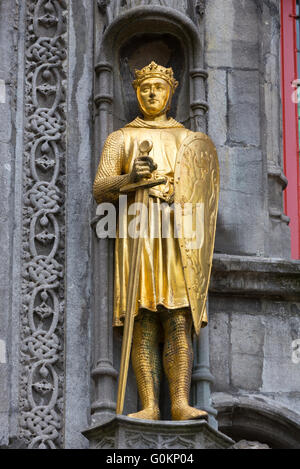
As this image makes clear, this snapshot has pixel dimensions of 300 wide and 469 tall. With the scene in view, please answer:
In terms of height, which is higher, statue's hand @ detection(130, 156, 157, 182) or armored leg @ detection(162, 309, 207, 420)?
statue's hand @ detection(130, 156, 157, 182)

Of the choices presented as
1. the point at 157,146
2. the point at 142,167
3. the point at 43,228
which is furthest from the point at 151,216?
the point at 43,228

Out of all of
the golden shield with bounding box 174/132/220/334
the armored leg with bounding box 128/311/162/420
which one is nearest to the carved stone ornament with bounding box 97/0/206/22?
the golden shield with bounding box 174/132/220/334

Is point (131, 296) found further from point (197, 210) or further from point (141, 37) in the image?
point (141, 37)

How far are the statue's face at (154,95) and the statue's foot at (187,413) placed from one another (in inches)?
86.5

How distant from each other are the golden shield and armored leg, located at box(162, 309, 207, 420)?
96 mm

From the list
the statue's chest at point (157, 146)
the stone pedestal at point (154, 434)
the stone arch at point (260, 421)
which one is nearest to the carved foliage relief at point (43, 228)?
the statue's chest at point (157, 146)

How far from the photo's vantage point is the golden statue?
11922 mm

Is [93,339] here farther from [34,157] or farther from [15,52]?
[15,52]

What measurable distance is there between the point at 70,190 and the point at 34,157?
0.35 meters

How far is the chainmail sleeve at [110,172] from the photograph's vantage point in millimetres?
12234

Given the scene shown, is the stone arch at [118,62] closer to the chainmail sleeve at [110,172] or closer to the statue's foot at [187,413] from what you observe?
the chainmail sleeve at [110,172]

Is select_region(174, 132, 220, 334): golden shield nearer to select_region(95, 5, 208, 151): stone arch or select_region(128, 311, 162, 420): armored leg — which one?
select_region(128, 311, 162, 420): armored leg

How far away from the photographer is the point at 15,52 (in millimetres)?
13156

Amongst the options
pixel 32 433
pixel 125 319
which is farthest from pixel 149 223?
pixel 32 433
